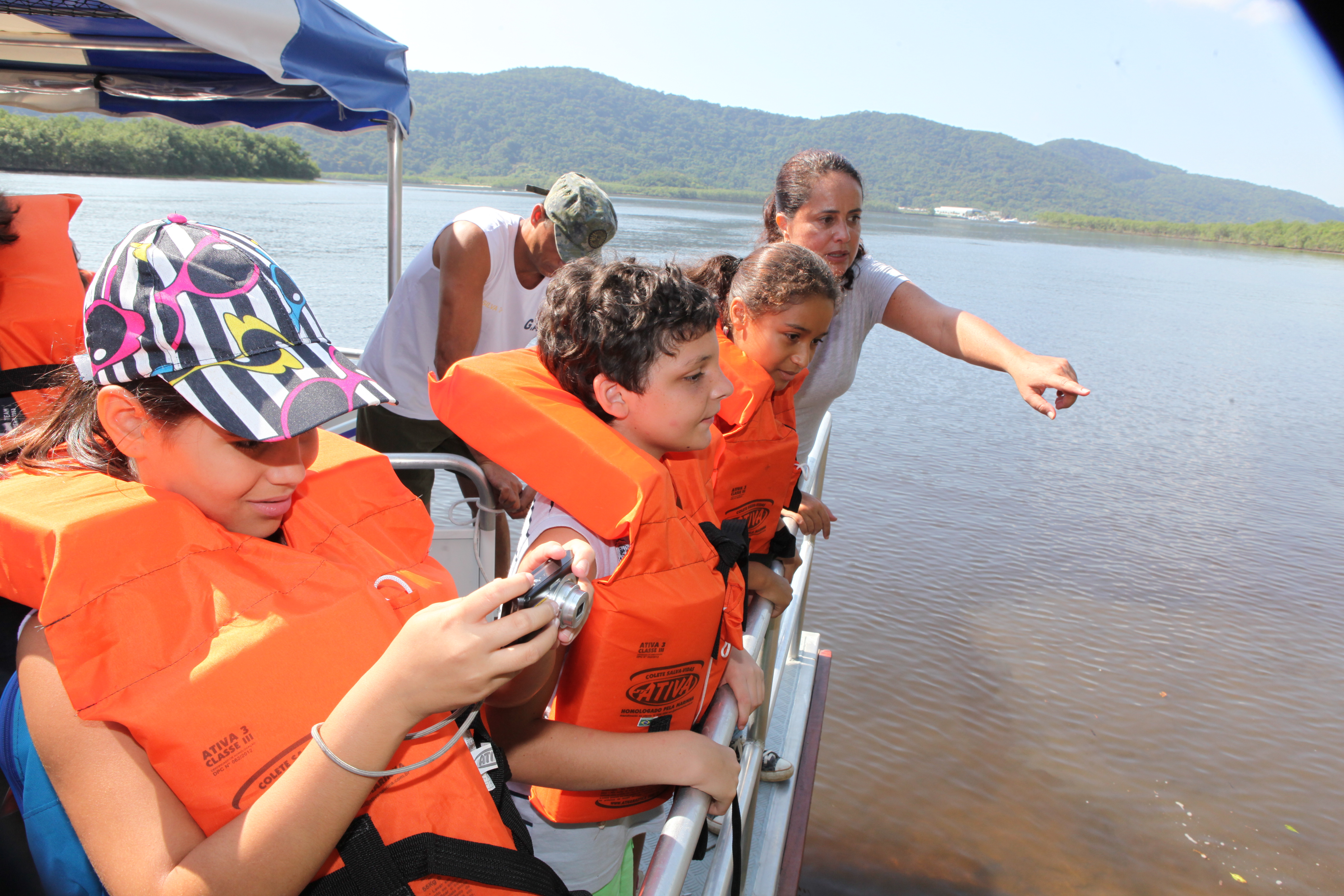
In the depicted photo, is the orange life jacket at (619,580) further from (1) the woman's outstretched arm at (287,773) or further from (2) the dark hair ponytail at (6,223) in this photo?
(2) the dark hair ponytail at (6,223)

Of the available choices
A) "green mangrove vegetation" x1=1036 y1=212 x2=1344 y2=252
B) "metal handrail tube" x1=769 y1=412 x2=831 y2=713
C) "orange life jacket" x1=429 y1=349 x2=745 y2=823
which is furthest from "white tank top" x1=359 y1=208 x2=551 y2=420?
"green mangrove vegetation" x1=1036 y1=212 x2=1344 y2=252

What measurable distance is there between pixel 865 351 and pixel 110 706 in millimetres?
13842

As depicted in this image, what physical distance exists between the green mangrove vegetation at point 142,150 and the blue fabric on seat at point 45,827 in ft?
38.1

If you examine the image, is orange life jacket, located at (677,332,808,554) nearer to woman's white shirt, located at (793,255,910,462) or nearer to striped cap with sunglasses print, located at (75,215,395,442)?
woman's white shirt, located at (793,255,910,462)

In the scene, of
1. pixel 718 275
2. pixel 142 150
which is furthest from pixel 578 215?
pixel 142 150

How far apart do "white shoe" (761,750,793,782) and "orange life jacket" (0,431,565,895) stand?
1767 mm

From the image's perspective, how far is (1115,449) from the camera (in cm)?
970

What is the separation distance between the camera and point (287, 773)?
3.09 ft

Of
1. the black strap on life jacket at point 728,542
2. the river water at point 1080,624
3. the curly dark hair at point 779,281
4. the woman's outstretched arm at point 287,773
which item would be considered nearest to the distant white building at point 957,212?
the river water at point 1080,624

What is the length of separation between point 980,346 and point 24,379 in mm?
3103

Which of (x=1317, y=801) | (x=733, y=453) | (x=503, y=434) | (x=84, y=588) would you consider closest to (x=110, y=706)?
(x=84, y=588)

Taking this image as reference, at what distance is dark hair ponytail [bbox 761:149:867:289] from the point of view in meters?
2.69

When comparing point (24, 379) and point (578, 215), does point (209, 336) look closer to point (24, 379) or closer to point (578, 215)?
point (578, 215)

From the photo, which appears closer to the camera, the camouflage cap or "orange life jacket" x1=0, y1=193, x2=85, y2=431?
"orange life jacket" x1=0, y1=193, x2=85, y2=431
